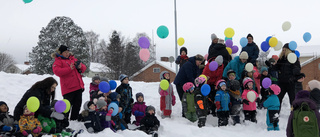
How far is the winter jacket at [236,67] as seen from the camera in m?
8.63

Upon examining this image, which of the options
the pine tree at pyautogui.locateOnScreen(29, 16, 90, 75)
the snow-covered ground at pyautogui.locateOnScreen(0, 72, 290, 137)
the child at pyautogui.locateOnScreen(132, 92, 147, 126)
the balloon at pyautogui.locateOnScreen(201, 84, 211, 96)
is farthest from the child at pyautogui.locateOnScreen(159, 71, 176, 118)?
the pine tree at pyautogui.locateOnScreen(29, 16, 90, 75)

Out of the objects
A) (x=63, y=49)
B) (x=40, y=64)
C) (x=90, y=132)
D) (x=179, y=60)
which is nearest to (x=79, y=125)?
(x=90, y=132)

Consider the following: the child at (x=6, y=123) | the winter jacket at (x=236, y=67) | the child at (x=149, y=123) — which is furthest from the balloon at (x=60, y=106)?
the winter jacket at (x=236, y=67)

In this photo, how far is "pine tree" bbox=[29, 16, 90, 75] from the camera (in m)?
25.5

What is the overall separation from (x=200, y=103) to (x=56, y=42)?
20.9 meters

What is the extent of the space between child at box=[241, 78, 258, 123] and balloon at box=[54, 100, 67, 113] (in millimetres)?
4826

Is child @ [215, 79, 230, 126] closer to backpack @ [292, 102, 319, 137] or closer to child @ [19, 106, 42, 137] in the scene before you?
backpack @ [292, 102, 319, 137]

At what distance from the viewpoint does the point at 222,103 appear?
26.5ft

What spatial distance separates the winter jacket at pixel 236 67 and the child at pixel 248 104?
1.04 ft

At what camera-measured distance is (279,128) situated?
8.38 metres

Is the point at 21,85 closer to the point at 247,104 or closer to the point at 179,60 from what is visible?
the point at 179,60

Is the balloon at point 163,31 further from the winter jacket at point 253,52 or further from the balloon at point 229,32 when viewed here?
the winter jacket at point 253,52

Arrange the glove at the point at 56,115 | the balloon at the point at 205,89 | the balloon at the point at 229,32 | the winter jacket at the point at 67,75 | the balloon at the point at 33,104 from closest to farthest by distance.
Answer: the balloon at the point at 33,104, the glove at the point at 56,115, the winter jacket at the point at 67,75, the balloon at the point at 205,89, the balloon at the point at 229,32

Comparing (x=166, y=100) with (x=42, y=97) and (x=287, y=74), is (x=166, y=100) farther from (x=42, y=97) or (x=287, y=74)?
(x=287, y=74)
